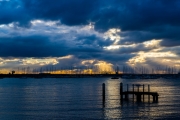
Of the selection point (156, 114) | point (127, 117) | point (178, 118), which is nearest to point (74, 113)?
point (127, 117)

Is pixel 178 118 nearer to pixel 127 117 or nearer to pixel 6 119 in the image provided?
pixel 127 117

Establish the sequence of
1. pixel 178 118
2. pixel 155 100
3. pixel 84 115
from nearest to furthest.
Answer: pixel 178 118, pixel 84 115, pixel 155 100

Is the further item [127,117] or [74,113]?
[74,113]

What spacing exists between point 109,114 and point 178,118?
32.8ft

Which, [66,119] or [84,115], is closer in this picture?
[66,119]

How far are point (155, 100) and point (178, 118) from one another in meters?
26.1

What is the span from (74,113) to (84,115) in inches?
109

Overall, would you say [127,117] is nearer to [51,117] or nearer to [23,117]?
[51,117]

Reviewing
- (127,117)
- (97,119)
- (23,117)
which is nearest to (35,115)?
(23,117)

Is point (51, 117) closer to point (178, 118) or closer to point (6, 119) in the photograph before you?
point (6, 119)

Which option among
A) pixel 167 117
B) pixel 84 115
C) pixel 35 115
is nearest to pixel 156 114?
pixel 167 117

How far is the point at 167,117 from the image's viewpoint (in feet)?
146

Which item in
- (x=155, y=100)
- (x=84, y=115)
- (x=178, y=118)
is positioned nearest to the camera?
(x=178, y=118)

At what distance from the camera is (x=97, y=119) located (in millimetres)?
43406
